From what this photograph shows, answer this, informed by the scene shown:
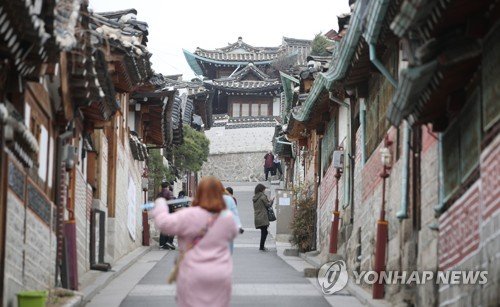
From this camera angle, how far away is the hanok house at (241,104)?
3093 inches

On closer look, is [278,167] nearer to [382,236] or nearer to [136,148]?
[136,148]

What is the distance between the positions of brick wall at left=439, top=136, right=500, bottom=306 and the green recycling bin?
468 centimetres

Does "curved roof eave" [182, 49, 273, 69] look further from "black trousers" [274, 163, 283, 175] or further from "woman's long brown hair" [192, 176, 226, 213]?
"woman's long brown hair" [192, 176, 226, 213]

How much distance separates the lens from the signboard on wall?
2851 cm

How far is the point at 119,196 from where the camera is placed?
2581 cm

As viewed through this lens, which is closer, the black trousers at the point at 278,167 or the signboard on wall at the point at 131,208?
the signboard on wall at the point at 131,208

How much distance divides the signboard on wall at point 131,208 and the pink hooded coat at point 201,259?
18.1 metres

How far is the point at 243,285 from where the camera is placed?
1920cm

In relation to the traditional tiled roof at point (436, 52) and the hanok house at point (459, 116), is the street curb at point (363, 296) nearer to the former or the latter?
the hanok house at point (459, 116)

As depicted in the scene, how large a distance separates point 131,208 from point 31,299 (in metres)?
17.0

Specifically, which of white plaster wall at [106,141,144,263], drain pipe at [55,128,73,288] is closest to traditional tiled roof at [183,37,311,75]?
white plaster wall at [106,141,144,263]

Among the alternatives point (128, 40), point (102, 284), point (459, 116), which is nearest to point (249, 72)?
point (128, 40)

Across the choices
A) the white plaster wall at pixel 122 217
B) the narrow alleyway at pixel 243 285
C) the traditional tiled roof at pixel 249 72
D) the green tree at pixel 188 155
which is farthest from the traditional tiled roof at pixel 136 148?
the traditional tiled roof at pixel 249 72

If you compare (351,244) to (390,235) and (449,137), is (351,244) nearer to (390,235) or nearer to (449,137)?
(390,235)
